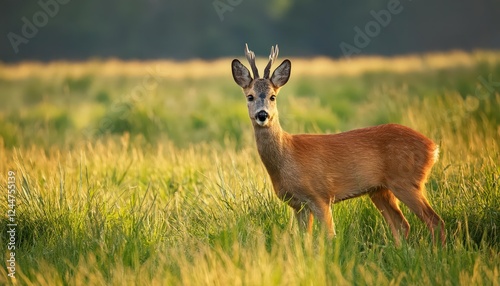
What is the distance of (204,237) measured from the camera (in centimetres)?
642

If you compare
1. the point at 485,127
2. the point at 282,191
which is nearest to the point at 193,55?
the point at 485,127

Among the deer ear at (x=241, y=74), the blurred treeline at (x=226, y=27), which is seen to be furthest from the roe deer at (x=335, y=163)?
the blurred treeline at (x=226, y=27)

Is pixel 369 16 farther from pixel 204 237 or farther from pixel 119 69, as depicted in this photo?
pixel 204 237

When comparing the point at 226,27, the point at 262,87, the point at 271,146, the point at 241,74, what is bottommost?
the point at 271,146

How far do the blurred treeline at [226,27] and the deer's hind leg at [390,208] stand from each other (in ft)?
148

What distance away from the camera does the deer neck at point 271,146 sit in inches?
276

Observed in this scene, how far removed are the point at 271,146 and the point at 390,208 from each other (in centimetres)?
119

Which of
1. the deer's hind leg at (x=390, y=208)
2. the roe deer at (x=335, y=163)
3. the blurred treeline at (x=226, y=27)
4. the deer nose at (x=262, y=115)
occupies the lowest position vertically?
the deer's hind leg at (x=390, y=208)

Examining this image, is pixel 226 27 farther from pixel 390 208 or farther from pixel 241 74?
pixel 390 208

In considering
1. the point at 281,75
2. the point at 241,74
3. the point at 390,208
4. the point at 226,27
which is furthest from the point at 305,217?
the point at 226,27

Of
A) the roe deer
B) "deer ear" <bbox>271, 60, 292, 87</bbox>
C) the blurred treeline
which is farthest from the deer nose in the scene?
the blurred treeline

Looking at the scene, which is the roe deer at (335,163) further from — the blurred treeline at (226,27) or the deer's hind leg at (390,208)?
the blurred treeline at (226,27)

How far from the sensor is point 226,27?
2248 inches

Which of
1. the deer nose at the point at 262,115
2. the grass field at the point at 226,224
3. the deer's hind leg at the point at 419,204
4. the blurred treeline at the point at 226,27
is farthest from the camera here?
the blurred treeline at the point at 226,27
